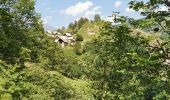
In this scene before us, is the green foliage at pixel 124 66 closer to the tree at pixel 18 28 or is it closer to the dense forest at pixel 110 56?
the dense forest at pixel 110 56

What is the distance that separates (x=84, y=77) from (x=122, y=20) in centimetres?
1714

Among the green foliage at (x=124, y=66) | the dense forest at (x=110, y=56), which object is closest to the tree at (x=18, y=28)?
the dense forest at (x=110, y=56)

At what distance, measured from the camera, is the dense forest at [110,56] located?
17.5 metres

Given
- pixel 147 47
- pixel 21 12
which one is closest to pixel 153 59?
pixel 147 47

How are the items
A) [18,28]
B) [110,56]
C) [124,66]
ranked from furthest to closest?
[18,28], [110,56], [124,66]

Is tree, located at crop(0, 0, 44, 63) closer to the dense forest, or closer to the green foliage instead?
the dense forest

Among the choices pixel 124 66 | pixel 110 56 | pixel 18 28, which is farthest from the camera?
pixel 18 28

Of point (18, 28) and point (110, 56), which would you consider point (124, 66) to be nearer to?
point (110, 56)

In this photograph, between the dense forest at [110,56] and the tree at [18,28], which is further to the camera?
the tree at [18,28]

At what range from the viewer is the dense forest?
17.5m

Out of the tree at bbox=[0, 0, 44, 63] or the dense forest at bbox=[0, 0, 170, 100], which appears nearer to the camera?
the dense forest at bbox=[0, 0, 170, 100]

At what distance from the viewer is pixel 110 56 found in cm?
3219

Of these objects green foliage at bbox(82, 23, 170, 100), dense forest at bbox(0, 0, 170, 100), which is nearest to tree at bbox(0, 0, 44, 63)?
dense forest at bbox(0, 0, 170, 100)

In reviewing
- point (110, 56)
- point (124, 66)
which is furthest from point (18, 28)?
point (124, 66)
